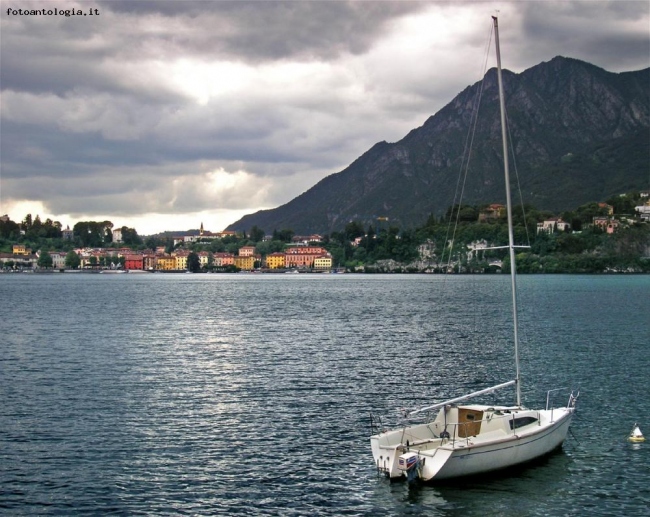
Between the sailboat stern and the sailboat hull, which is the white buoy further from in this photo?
the sailboat stern

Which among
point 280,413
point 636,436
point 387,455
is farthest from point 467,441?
point 280,413

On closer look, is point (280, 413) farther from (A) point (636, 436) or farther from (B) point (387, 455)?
(A) point (636, 436)

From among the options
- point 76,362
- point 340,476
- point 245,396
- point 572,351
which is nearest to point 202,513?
point 340,476

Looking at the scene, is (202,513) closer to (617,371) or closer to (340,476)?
(340,476)

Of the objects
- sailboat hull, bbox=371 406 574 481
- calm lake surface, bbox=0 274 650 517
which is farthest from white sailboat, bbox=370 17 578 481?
calm lake surface, bbox=0 274 650 517

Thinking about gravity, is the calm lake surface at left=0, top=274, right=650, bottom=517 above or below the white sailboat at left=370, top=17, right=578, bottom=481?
below

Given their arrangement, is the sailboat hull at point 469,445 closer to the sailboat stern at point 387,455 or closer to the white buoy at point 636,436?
the sailboat stern at point 387,455

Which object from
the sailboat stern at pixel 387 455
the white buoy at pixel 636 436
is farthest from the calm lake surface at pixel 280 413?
the white buoy at pixel 636 436

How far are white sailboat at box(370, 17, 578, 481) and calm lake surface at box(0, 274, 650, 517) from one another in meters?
0.70

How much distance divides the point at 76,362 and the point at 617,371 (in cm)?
4357

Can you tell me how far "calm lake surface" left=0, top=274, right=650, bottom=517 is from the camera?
95.3 ft

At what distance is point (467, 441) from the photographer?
3084cm

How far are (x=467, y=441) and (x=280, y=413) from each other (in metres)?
15.2

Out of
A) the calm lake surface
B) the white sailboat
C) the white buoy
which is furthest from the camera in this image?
the white buoy
